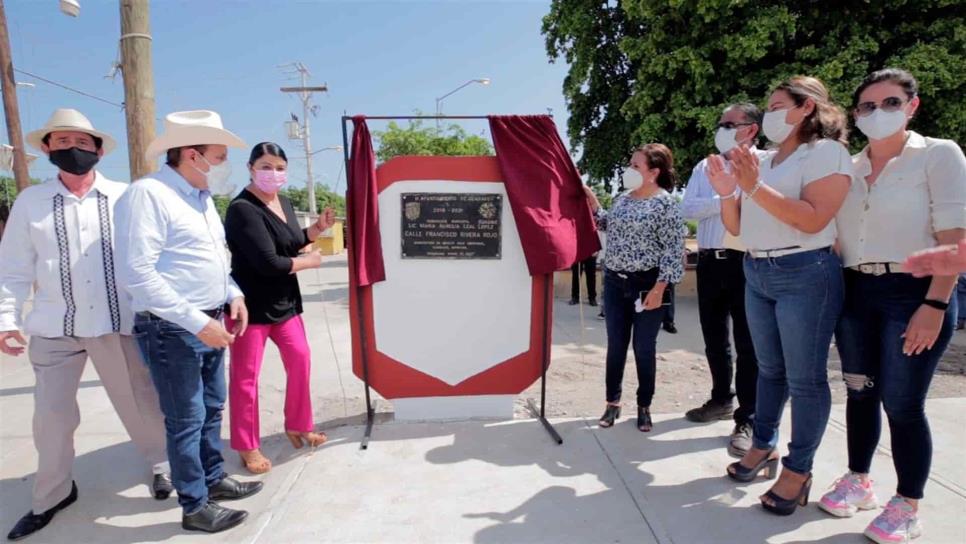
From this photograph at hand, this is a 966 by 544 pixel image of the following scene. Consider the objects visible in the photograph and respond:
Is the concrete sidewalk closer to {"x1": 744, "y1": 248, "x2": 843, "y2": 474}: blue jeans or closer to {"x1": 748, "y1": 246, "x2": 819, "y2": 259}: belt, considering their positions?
{"x1": 744, "y1": 248, "x2": 843, "y2": 474}: blue jeans

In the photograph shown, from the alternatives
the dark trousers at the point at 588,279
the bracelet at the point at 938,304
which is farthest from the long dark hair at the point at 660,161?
the dark trousers at the point at 588,279

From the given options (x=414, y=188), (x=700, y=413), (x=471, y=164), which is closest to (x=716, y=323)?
(x=700, y=413)

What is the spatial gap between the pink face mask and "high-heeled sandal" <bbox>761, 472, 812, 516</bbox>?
3.11 metres

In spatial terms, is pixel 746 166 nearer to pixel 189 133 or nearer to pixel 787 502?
pixel 787 502

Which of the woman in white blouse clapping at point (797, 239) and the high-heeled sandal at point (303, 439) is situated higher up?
the woman in white blouse clapping at point (797, 239)

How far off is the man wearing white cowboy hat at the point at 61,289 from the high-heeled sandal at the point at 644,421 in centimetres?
313

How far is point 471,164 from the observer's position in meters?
3.64

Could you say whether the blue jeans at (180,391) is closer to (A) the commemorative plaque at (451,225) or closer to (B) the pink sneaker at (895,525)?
(A) the commemorative plaque at (451,225)

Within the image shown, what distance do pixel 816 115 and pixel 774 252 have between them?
648 millimetres

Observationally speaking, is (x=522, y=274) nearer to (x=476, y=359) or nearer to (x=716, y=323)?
(x=476, y=359)

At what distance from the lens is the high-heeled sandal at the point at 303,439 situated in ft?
11.3

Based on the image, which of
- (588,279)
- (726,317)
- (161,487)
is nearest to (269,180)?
(161,487)

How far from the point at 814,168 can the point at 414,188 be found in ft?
7.60

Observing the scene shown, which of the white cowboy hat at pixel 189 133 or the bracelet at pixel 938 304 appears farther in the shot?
the white cowboy hat at pixel 189 133
